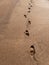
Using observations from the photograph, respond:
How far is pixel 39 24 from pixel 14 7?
0.40 m

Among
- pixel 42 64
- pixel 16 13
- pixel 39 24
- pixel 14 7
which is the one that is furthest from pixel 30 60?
pixel 14 7

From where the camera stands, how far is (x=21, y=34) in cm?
137

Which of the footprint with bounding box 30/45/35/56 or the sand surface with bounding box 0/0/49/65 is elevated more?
the sand surface with bounding box 0/0/49/65

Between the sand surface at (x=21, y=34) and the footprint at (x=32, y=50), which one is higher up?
the sand surface at (x=21, y=34)

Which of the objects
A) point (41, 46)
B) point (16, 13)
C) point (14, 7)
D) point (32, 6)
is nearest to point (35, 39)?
point (41, 46)

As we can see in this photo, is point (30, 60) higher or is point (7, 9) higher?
point (7, 9)

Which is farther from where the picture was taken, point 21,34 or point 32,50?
point 21,34

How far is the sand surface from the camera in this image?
3.65 feet

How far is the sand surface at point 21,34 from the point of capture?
3.65ft

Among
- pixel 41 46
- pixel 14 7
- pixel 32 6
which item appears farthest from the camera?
pixel 32 6

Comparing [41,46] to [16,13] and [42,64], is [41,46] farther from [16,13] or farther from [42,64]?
[16,13]

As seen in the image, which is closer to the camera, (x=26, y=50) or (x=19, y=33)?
(x=26, y=50)

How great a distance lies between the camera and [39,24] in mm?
1591

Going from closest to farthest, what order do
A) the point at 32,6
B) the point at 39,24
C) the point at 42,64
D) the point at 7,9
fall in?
the point at 42,64 < the point at 39,24 < the point at 7,9 < the point at 32,6
